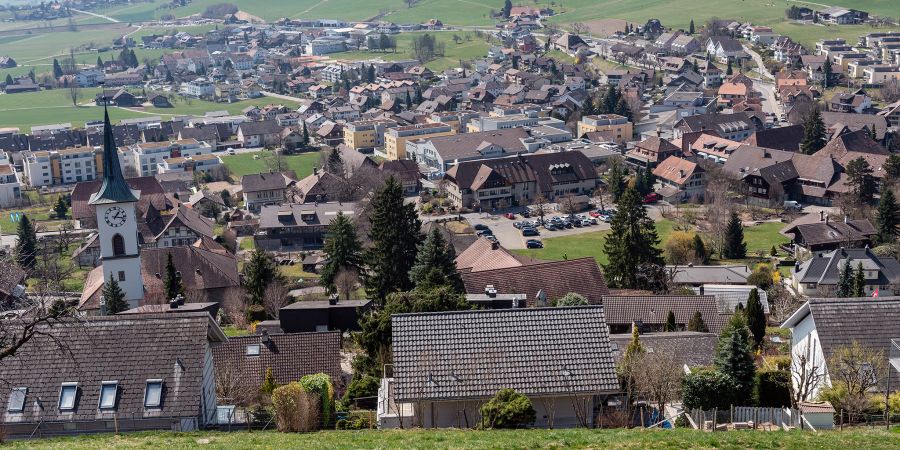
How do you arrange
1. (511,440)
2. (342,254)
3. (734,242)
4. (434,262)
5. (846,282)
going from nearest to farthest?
1. (511,440)
2. (434,262)
3. (846,282)
4. (342,254)
5. (734,242)

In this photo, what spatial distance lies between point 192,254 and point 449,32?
412 ft

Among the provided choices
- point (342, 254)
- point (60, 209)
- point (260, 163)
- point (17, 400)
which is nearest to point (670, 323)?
point (342, 254)

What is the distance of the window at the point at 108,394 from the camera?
18797 millimetres

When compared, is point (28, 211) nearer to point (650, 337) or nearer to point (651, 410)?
point (650, 337)

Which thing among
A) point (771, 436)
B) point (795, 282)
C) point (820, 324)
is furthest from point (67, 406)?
point (795, 282)

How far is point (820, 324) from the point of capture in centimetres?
2088

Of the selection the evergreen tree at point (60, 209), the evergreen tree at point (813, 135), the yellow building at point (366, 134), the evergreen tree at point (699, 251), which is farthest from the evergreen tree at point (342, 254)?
the yellow building at point (366, 134)

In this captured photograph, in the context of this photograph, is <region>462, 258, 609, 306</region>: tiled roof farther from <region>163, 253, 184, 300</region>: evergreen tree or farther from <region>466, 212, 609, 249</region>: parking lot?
<region>466, 212, 609, 249</region>: parking lot

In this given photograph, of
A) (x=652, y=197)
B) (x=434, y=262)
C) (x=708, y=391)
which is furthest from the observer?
(x=652, y=197)

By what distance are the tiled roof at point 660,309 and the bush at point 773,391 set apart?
1278cm

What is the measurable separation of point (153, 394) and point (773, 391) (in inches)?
457

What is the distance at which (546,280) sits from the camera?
3650 centimetres

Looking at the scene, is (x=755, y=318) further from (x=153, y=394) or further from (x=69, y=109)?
(x=69, y=109)

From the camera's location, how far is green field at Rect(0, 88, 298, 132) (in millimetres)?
113188
